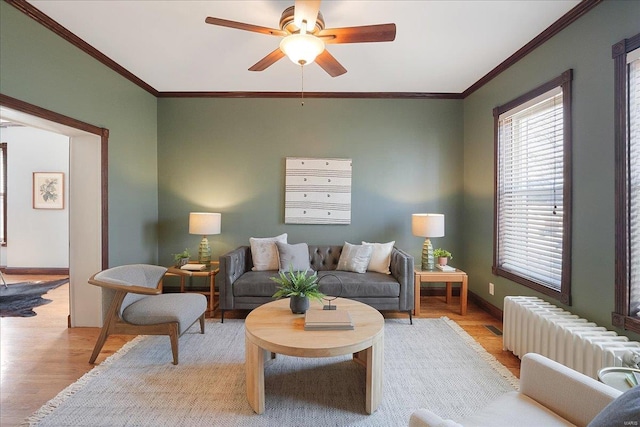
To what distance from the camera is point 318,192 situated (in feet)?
14.1

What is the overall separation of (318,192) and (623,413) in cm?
366

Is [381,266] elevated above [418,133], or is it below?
below

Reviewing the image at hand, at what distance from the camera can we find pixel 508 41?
113 inches

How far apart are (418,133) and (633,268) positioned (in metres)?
2.86

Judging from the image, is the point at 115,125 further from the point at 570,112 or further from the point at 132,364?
the point at 570,112

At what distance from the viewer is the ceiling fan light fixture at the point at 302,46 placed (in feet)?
6.59

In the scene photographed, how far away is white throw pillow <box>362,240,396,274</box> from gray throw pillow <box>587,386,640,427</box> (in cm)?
284

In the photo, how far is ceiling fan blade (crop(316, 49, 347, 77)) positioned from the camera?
238cm

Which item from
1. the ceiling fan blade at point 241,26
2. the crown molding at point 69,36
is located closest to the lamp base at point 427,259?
the ceiling fan blade at point 241,26

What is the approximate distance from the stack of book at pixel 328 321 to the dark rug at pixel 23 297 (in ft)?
12.0

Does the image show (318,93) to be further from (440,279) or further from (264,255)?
(440,279)

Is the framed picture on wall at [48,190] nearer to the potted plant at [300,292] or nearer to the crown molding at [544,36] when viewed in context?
the potted plant at [300,292]

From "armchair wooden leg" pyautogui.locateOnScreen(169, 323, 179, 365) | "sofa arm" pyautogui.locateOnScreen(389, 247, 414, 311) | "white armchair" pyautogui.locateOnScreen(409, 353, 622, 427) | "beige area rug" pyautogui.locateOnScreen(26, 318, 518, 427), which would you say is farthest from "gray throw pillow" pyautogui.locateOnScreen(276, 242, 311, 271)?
"white armchair" pyautogui.locateOnScreen(409, 353, 622, 427)

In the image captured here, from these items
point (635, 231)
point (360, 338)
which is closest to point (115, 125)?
point (360, 338)
